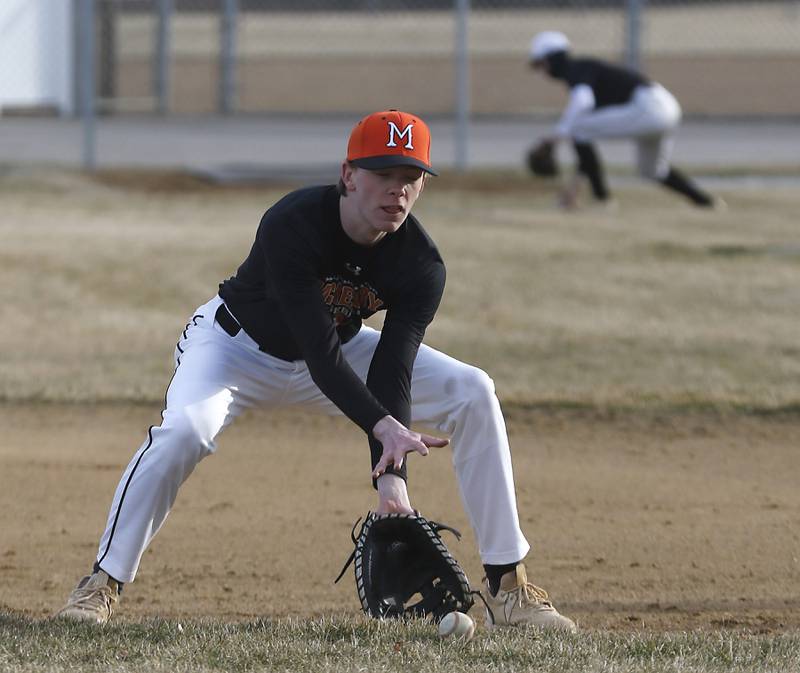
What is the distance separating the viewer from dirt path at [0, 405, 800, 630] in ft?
15.3

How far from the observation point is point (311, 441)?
6.75 m

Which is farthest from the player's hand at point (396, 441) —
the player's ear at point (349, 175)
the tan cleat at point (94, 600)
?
the tan cleat at point (94, 600)

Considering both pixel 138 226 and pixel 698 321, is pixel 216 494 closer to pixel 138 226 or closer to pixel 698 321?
pixel 698 321

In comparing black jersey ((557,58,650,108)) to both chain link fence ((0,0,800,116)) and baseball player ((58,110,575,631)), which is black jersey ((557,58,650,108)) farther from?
baseball player ((58,110,575,631))

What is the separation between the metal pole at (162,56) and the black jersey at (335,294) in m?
15.7

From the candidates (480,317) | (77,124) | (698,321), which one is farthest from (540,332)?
(77,124)

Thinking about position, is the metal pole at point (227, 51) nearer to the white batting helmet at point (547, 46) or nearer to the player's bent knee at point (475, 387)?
the white batting helmet at point (547, 46)

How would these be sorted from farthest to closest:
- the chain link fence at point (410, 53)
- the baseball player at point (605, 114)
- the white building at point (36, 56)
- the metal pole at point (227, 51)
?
the chain link fence at point (410, 53) → the metal pole at point (227, 51) → the white building at point (36, 56) → the baseball player at point (605, 114)

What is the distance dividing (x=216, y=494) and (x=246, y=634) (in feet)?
6.38

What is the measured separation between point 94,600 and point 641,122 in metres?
10.2

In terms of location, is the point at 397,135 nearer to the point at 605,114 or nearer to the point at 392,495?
the point at 392,495

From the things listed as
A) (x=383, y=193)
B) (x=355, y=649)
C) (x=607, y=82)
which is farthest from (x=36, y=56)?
(x=355, y=649)

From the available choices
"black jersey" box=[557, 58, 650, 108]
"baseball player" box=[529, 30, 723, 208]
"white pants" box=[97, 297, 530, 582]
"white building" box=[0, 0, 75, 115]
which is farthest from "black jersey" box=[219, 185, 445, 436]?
"white building" box=[0, 0, 75, 115]

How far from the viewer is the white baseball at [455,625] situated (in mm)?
3840
